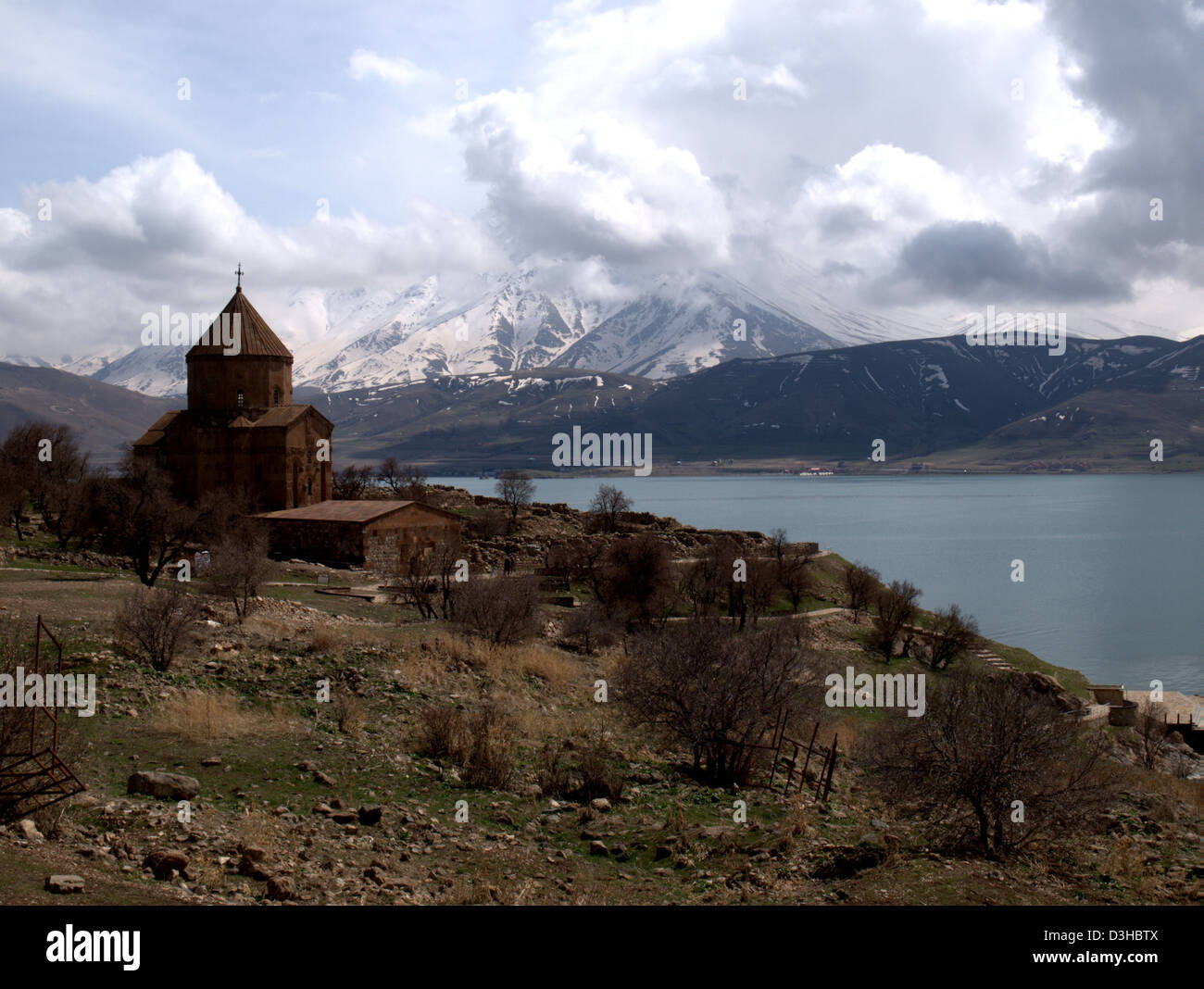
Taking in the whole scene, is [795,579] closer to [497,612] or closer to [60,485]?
[497,612]

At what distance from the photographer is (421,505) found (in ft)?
134

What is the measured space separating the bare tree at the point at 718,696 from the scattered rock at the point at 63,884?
9.29 metres

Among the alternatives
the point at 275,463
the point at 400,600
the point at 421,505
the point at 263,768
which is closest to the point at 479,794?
the point at 263,768

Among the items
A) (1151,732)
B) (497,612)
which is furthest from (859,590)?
(497,612)

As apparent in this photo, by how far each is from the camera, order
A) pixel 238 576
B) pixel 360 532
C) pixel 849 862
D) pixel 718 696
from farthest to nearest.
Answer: pixel 360 532, pixel 238 576, pixel 718 696, pixel 849 862

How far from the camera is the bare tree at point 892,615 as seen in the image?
3706cm

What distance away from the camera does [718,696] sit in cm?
1600

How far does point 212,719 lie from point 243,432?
32.1 metres

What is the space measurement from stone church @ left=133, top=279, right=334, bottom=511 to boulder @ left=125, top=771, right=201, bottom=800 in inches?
1306

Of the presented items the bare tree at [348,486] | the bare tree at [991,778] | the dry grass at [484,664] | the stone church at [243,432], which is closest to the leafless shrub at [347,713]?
the dry grass at [484,664]

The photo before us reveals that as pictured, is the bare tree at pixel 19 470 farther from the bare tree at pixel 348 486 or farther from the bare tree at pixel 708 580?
the bare tree at pixel 708 580

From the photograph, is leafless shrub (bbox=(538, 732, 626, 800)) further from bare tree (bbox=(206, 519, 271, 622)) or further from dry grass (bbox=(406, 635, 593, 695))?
bare tree (bbox=(206, 519, 271, 622))

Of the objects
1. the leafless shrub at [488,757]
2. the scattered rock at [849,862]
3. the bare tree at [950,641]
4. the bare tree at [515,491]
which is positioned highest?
the bare tree at [515,491]
